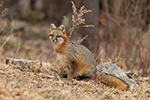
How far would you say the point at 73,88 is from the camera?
469 centimetres

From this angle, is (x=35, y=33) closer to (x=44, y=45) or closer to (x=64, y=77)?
(x=44, y=45)

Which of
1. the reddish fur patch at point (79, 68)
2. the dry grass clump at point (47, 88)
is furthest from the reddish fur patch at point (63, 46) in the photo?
the dry grass clump at point (47, 88)

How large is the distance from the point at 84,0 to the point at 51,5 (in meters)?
18.3

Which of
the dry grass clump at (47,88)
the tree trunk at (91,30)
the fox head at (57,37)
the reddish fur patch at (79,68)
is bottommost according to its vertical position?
the dry grass clump at (47,88)

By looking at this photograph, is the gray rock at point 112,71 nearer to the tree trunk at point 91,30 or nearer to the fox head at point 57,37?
the fox head at point 57,37

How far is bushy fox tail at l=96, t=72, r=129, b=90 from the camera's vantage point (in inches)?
210

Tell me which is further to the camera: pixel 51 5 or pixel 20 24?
pixel 51 5

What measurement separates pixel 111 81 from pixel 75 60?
0.92 meters

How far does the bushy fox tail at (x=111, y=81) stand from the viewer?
210 inches

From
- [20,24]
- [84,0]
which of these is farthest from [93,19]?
[20,24]

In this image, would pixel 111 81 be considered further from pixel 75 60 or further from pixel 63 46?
A: pixel 63 46

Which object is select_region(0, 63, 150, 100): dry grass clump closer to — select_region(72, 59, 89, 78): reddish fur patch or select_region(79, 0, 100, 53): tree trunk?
select_region(72, 59, 89, 78): reddish fur patch

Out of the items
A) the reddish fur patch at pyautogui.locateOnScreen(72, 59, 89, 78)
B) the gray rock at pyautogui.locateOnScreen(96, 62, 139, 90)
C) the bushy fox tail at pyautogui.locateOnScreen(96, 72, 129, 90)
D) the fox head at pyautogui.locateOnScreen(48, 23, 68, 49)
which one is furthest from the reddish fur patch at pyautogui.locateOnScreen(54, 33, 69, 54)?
the gray rock at pyautogui.locateOnScreen(96, 62, 139, 90)

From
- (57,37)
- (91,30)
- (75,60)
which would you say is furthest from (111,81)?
(91,30)
